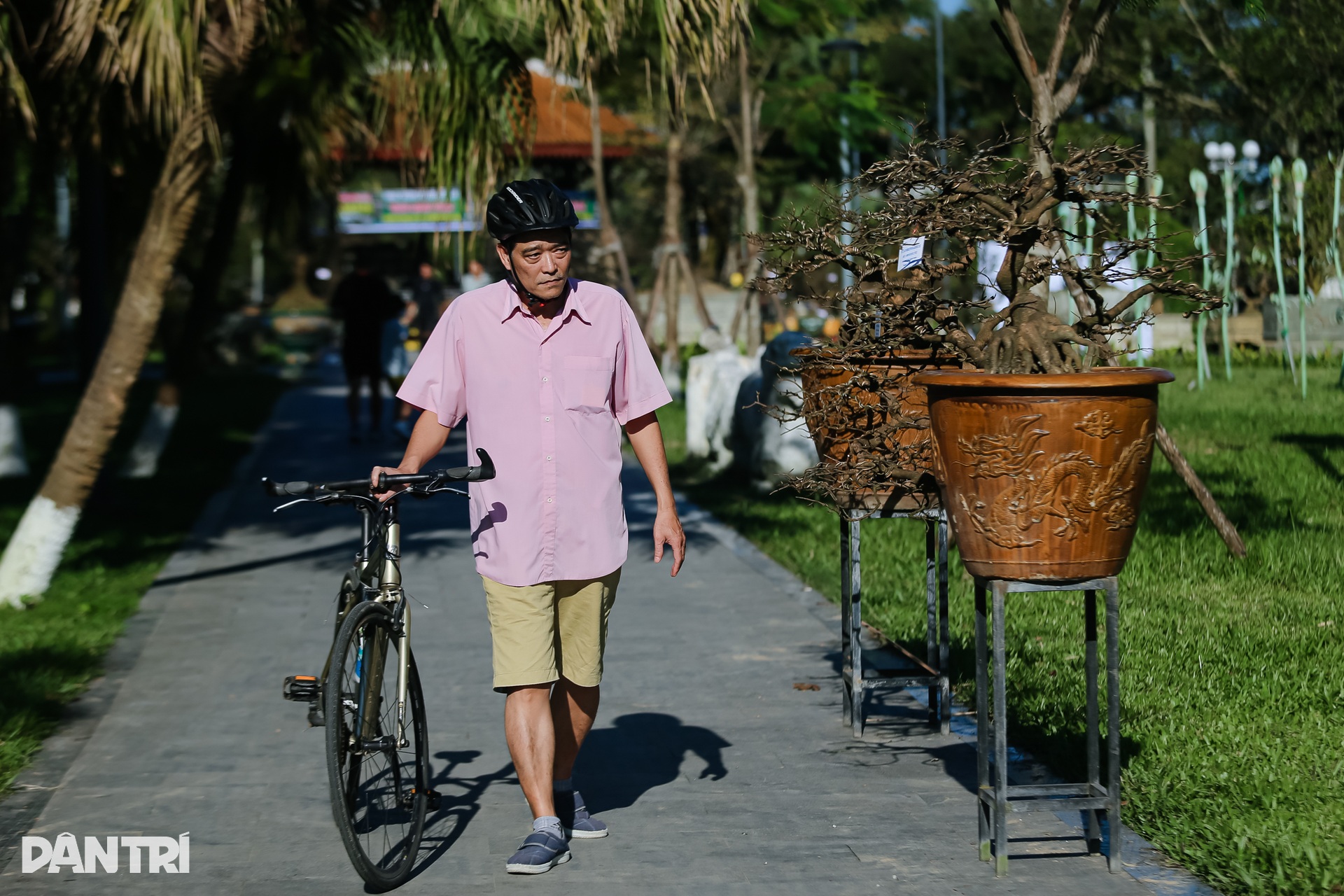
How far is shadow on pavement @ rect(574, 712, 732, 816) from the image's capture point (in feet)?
17.9

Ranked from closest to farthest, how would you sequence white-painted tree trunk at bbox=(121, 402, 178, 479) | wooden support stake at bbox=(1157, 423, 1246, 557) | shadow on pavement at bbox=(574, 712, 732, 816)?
shadow on pavement at bbox=(574, 712, 732, 816) < wooden support stake at bbox=(1157, 423, 1246, 557) < white-painted tree trunk at bbox=(121, 402, 178, 479)

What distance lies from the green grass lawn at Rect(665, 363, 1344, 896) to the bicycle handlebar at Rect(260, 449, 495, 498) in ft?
7.37

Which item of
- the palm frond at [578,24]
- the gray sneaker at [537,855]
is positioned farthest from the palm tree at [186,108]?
the gray sneaker at [537,855]

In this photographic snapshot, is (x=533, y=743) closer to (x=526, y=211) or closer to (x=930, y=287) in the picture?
(x=526, y=211)

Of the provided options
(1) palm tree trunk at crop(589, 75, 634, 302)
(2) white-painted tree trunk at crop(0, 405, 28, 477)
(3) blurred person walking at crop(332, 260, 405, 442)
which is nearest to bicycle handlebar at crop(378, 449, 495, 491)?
(2) white-painted tree trunk at crop(0, 405, 28, 477)

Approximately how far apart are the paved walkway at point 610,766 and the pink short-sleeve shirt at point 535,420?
3.06 feet

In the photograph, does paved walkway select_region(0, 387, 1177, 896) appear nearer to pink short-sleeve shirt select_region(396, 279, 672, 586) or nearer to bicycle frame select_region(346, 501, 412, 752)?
bicycle frame select_region(346, 501, 412, 752)

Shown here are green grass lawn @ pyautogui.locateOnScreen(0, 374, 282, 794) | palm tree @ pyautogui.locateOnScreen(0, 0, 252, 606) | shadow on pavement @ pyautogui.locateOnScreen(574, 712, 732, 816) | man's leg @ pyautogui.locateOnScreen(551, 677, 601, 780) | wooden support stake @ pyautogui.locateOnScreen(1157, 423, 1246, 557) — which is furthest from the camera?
palm tree @ pyautogui.locateOnScreen(0, 0, 252, 606)

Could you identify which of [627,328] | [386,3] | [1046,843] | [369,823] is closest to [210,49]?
[386,3]

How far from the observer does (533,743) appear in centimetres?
463

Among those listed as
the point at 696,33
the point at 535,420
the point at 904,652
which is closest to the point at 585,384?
the point at 535,420

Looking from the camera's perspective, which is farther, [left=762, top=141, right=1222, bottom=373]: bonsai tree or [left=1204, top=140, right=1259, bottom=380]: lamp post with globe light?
[left=1204, top=140, right=1259, bottom=380]: lamp post with globe light

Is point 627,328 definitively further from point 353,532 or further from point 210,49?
point 353,532

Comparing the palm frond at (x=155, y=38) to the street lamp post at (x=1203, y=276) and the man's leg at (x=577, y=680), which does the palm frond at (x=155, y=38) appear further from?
the street lamp post at (x=1203, y=276)
